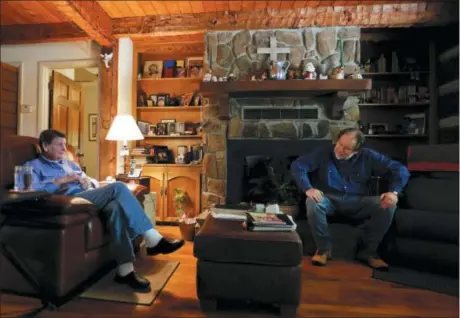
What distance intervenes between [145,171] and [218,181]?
2.56ft

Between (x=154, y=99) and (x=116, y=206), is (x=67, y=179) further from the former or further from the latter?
(x=154, y=99)

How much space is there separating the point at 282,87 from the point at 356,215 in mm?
1126

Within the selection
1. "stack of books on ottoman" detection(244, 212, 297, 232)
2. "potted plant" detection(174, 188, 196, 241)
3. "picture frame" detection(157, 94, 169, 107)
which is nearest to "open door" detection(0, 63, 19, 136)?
"stack of books on ottoman" detection(244, 212, 297, 232)

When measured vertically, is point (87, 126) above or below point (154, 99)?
below

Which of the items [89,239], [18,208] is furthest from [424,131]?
[18,208]

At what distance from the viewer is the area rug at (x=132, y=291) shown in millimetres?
1306

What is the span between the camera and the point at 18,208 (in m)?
1.20

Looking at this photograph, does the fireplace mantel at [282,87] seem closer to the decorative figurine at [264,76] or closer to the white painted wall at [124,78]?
the decorative figurine at [264,76]

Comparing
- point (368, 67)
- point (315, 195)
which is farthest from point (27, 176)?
point (368, 67)

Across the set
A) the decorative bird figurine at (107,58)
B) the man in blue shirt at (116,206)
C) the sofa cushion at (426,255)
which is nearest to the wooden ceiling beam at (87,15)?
the decorative bird figurine at (107,58)

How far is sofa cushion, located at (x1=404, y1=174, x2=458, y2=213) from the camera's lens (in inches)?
53.3

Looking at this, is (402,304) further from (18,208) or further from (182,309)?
(18,208)

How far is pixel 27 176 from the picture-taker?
134cm

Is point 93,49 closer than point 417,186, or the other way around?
point 417,186
